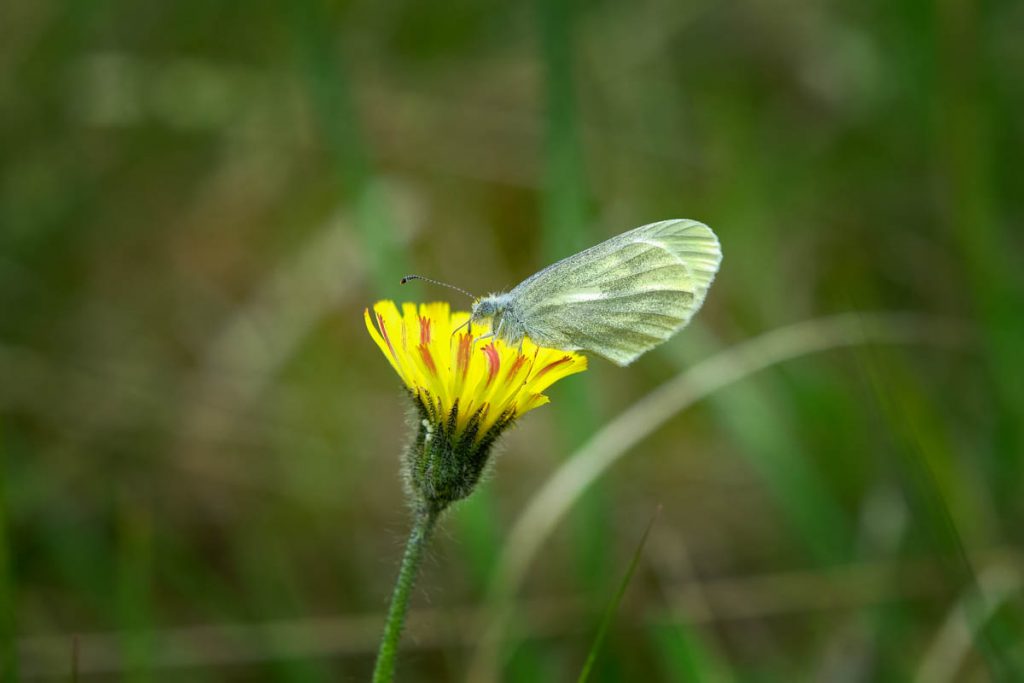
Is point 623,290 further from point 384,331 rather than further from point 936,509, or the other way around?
point 936,509

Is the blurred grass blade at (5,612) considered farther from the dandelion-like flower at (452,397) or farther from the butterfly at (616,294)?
the butterfly at (616,294)

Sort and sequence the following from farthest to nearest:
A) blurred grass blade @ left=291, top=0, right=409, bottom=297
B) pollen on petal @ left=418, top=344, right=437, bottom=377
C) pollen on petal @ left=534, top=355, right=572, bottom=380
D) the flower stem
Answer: blurred grass blade @ left=291, top=0, right=409, bottom=297 < pollen on petal @ left=534, top=355, right=572, bottom=380 < pollen on petal @ left=418, top=344, right=437, bottom=377 < the flower stem

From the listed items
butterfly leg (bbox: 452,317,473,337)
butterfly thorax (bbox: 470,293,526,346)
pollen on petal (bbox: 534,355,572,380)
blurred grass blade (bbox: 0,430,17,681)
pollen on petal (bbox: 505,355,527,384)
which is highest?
butterfly thorax (bbox: 470,293,526,346)

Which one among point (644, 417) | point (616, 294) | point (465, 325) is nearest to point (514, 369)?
point (465, 325)

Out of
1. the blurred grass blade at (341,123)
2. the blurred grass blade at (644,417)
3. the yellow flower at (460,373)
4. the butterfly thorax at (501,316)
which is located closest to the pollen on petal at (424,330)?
the yellow flower at (460,373)

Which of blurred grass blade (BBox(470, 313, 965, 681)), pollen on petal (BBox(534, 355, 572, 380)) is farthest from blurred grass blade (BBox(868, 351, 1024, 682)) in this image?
pollen on petal (BBox(534, 355, 572, 380))

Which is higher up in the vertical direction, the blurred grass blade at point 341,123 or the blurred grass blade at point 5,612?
the blurred grass blade at point 341,123

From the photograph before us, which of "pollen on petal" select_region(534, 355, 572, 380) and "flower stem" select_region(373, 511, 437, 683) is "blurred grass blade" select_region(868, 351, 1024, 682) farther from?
"flower stem" select_region(373, 511, 437, 683)
